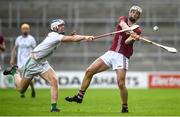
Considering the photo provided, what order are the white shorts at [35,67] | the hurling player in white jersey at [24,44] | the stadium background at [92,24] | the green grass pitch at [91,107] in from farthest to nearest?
the stadium background at [92,24] → the hurling player in white jersey at [24,44] → the white shorts at [35,67] → the green grass pitch at [91,107]

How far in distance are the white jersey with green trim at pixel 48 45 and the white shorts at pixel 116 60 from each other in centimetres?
134

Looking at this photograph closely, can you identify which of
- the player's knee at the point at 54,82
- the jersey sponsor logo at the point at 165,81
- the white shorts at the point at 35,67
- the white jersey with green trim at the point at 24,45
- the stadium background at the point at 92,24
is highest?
the stadium background at the point at 92,24

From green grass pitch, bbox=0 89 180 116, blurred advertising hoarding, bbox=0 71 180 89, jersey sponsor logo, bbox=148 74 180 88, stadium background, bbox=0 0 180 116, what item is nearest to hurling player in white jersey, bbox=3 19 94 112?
green grass pitch, bbox=0 89 180 116

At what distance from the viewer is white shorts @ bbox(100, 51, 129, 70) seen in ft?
57.4

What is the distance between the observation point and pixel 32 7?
41.3m

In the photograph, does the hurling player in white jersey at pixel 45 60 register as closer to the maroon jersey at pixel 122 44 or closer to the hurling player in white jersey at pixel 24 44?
the maroon jersey at pixel 122 44

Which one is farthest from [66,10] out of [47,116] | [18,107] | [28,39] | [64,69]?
[47,116]

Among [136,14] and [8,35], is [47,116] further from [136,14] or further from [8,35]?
[8,35]

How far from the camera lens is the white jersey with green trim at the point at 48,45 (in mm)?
17078

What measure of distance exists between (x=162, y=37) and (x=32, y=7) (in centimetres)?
792

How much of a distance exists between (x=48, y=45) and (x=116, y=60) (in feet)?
5.71

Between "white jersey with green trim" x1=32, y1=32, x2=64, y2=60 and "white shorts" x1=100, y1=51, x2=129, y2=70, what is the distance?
1.34 meters

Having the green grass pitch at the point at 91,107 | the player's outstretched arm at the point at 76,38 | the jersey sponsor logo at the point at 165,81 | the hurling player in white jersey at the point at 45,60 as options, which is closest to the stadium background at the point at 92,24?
the jersey sponsor logo at the point at 165,81

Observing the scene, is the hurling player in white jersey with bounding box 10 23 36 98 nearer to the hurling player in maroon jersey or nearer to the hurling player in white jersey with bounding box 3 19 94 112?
the hurling player in white jersey with bounding box 3 19 94 112
